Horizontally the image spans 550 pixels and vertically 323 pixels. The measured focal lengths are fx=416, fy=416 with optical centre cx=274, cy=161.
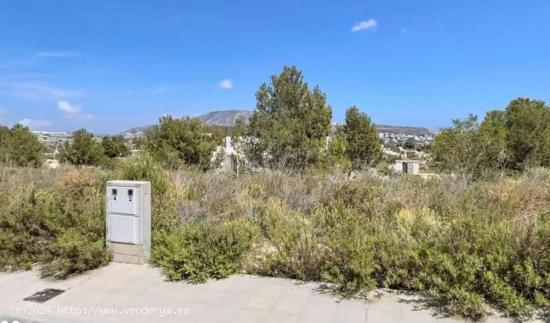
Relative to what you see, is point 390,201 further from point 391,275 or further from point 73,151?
point 73,151

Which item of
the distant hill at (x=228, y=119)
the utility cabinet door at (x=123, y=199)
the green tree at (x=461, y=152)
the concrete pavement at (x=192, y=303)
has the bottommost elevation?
the concrete pavement at (x=192, y=303)

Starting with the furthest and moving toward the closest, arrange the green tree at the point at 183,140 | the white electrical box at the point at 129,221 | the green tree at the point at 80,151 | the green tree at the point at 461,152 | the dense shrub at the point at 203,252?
the green tree at the point at 80,151 → the green tree at the point at 183,140 → the green tree at the point at 461,152 → the white electrical box at the point at 129,221 → the dense shrub at the point at 203,252

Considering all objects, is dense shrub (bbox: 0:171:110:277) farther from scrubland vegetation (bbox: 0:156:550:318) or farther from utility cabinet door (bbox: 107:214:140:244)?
utility cabinet door (bbox: 107:214:140:244)

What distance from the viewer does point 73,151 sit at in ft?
93.5

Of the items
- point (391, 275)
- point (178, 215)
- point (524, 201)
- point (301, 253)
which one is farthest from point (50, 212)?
point (524, 201)

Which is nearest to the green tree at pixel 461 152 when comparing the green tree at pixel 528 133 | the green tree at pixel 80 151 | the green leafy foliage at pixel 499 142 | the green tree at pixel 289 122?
the green leafy foliage at pixel 499 142

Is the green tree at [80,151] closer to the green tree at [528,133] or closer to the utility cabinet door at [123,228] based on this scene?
the green tree at [528,133]

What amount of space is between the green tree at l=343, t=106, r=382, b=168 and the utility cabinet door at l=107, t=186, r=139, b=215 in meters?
16.2

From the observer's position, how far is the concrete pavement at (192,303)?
3402 millimetres

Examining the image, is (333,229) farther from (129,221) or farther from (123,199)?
(123,199)

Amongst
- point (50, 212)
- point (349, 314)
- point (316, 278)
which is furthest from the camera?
point (50, 212)

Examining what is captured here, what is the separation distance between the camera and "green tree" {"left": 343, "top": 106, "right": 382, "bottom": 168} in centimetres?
2050

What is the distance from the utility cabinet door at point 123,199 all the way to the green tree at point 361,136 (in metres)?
16.2

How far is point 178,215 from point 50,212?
64.8 inches
